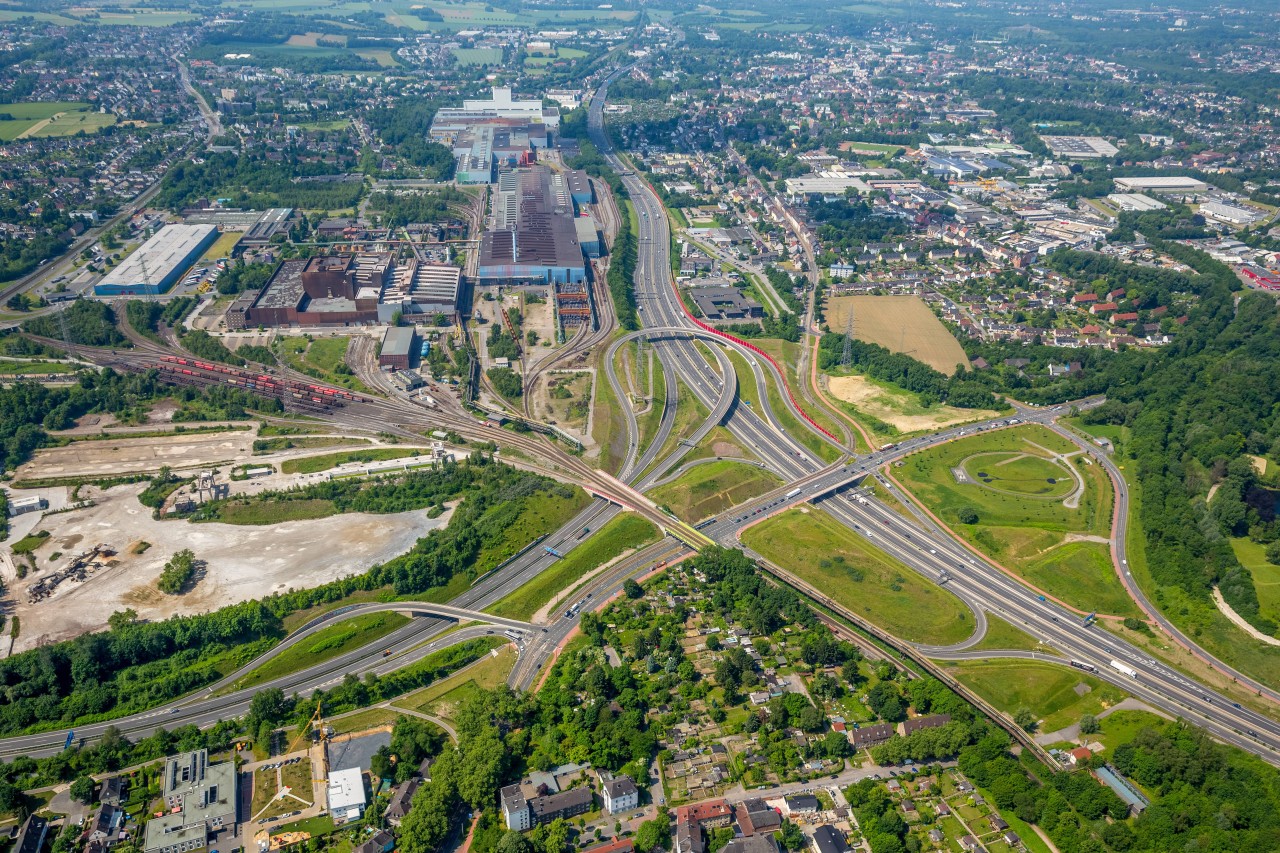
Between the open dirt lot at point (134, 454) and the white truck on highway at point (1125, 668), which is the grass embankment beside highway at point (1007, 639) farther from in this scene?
the open dirt lot at point (134, 454)

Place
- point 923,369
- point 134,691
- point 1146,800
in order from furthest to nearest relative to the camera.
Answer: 1. point 923,369
2. point 134,691
3. point 1146,800

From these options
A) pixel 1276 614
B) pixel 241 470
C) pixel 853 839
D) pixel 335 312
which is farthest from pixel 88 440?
pixel 1276 614

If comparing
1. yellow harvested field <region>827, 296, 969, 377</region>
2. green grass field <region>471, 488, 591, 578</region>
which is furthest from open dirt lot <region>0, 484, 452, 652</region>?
yellow harvested field <region>827, 296, 969, 377</region>

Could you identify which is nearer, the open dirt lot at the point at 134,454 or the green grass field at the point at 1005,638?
the green grass field at the point at 1005,638

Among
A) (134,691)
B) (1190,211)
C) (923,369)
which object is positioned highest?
(1190,211)

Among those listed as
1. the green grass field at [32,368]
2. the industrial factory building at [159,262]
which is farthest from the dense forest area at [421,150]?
the green grass field at [32,368]

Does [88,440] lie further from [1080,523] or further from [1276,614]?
[1276,614]

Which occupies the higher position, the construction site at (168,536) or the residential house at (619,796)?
the residential house at (619,796)

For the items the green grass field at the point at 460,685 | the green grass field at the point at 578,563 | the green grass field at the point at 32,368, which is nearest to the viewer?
the green grass field at the point at 460,685
